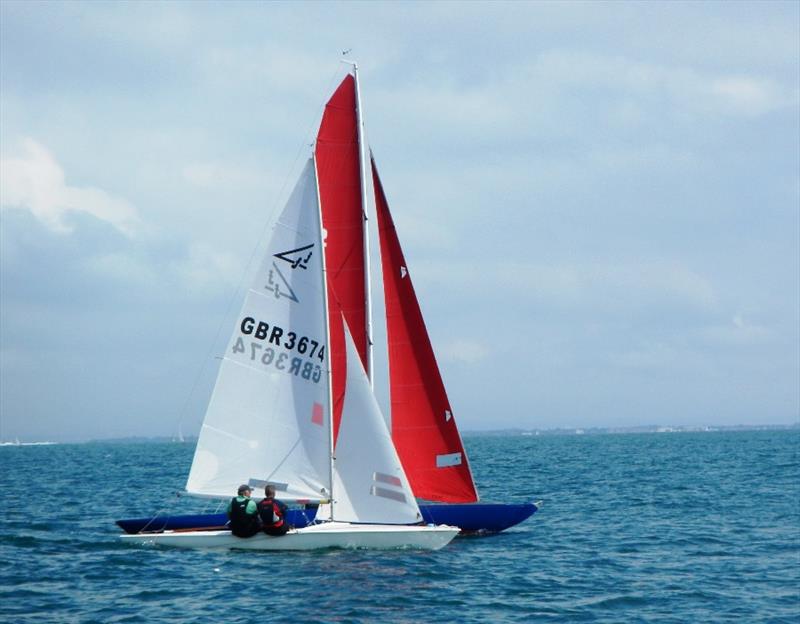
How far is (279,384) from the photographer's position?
75.1 feet

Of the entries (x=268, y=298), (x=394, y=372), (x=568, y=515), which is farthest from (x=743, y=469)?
(x=268, y=298)

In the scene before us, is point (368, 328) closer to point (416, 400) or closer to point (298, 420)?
point (416, 400)

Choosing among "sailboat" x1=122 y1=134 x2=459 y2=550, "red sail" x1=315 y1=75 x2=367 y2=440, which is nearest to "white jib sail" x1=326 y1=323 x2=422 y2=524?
"sailboat" x1=122 y1=134 x2=459 y2=550

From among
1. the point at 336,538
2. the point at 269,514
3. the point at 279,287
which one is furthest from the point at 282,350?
the point at 336,538

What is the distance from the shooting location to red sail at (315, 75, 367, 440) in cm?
2439

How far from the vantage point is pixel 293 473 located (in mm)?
22812

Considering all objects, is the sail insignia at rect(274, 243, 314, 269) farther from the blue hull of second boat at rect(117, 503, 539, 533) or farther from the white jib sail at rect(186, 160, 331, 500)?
the blue hull of second boat at rect(117, 503, 539, 533)

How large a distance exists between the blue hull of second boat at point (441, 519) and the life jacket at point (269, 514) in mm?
1643

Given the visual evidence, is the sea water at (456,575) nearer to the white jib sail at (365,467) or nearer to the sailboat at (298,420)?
the sailboat at (298,420)

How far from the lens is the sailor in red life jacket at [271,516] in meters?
22.0

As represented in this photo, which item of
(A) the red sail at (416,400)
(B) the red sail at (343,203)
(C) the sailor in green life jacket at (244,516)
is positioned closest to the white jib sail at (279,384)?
(C) the sailor in green life jacket at (244,516)

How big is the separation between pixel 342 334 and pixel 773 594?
11007 mm

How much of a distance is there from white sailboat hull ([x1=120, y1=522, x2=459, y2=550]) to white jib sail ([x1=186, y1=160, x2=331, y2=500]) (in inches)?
36.1

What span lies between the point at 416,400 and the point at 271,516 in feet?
15.6
